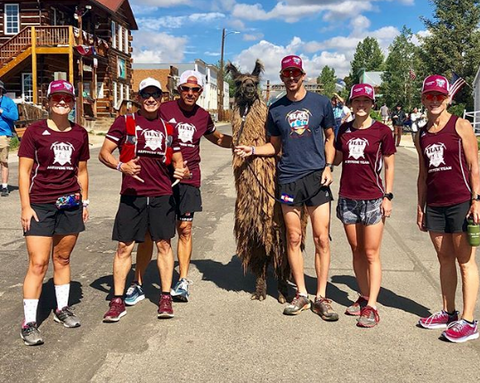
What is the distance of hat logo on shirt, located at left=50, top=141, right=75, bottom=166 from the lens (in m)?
3.97

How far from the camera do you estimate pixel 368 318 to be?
4301mm

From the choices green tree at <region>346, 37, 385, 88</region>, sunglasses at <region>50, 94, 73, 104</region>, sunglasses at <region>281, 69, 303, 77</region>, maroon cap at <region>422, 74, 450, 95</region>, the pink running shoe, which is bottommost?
the pink running shoe

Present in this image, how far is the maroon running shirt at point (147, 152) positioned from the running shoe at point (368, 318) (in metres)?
1.94

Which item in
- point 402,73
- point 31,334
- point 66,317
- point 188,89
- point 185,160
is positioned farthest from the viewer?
point 402,73

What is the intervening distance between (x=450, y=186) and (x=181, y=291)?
251 centimetres

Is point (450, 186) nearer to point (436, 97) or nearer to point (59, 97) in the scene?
point (436, 97)

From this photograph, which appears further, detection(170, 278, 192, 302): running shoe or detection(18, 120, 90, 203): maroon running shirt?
detection(170, 278, 192, 302): running shoe

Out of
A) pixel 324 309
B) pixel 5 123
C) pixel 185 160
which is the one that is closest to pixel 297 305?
pixel 324 309

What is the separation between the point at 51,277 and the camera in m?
5.51

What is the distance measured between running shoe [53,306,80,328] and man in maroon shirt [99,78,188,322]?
24cm

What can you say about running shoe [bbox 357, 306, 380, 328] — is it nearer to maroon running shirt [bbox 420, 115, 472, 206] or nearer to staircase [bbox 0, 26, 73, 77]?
maroon running shirt [bbox 420, 115, 472, 206]

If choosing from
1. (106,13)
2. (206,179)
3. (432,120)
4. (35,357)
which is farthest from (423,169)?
(106,13)

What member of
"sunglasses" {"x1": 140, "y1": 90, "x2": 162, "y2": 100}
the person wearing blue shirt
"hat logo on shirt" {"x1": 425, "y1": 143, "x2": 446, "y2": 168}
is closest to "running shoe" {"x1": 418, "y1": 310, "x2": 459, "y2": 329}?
"hat logo on shirt" {"x1": 425, "y1": 143, "x2": 446, "y2": 168}

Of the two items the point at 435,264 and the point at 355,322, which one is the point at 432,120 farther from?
the point at 435,264
